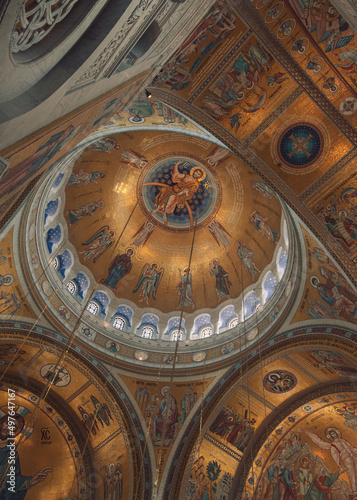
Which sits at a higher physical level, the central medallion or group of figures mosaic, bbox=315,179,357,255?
the central medallion

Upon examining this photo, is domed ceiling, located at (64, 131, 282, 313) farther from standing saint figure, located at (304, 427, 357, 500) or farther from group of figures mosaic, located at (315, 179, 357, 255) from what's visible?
standing saint figure, located at (304, 427, 357, 500)

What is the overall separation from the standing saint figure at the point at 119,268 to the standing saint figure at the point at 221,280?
3.47 m

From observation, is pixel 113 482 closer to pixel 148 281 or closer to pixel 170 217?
pixel 148 281

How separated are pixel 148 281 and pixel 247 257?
4.23m

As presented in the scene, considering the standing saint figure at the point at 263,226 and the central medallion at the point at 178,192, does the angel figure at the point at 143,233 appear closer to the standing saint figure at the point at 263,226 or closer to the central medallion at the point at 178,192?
the central medallion at the point at 178,192

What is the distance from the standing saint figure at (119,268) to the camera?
16.5 metres

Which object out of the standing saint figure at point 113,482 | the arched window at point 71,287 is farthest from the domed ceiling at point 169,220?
the standing saint figure at point 113,482

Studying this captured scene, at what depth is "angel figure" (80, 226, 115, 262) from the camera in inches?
635

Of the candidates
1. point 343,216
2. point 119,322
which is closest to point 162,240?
point 119,322

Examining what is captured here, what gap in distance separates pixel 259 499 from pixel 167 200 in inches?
451

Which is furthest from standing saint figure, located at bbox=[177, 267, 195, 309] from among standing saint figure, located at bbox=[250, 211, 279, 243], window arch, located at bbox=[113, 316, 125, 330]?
standing saint figure, located at bbox=[250, 211, 279, 243]

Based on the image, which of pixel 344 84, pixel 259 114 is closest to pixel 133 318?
pixel 259 114

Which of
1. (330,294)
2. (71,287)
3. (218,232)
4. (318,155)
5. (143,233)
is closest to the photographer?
(318,155)

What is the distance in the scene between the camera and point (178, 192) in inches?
669
